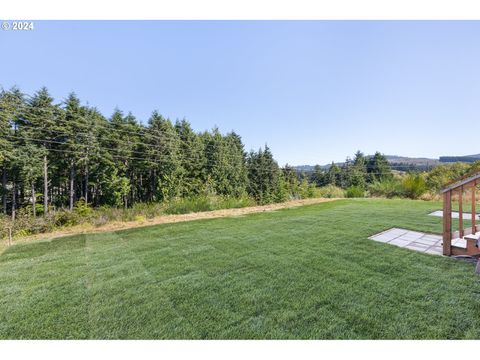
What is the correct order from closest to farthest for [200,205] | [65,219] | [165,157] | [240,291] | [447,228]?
[240,291], [447,228], [65,219], [200,205], [165,157]

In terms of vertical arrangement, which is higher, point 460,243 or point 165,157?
point 165,157

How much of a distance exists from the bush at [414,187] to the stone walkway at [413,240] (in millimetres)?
7814

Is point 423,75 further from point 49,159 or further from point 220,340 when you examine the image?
point 49,159

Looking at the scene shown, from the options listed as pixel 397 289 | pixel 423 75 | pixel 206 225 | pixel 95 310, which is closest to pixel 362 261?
pixel 397 289

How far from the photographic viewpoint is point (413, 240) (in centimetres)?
378

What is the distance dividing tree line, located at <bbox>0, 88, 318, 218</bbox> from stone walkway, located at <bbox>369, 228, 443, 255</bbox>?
8.36 metres

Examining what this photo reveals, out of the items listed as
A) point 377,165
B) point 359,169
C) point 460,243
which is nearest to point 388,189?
point 460,243

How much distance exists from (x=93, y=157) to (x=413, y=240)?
59.5 feet

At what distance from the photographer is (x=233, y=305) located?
2029 millimetres

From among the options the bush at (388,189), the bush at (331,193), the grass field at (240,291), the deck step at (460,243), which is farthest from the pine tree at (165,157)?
the deck step at (460,243)

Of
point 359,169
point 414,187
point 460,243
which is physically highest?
point 359,169
